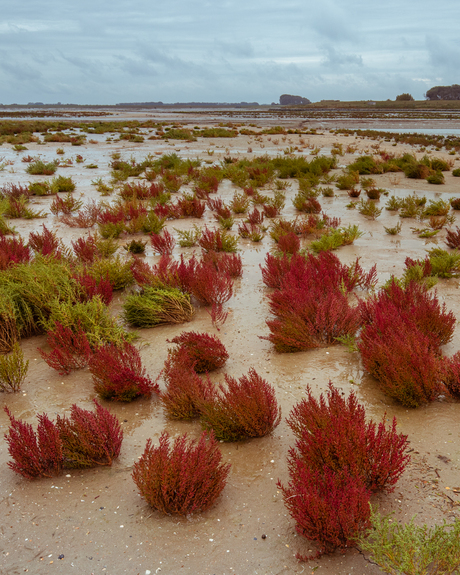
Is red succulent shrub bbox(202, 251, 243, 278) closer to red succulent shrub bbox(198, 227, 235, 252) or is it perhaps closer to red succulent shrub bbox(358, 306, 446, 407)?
red succulent shrub bbox(198, 227, 235, 252)

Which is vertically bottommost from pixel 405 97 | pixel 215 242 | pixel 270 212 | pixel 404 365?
pixel 404 365

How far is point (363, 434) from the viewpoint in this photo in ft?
8.59

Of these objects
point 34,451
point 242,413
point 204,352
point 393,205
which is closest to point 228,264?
point 204,352

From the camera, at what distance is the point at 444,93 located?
456ft

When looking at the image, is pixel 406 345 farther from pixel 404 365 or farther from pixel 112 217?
pixel 112 217

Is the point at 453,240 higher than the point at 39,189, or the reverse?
the point at 39,189

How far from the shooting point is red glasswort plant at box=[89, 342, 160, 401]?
364 cm

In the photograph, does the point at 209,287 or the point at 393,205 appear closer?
the point at 209,287

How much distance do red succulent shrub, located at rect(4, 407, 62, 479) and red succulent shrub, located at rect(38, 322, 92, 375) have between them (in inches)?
46.8

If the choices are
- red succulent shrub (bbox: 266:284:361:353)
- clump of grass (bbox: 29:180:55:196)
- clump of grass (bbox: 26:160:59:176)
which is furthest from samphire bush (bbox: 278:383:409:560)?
clump of grass (bbox: 26:160:59:176)

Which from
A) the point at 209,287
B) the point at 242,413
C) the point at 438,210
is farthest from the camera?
the point at 438,210

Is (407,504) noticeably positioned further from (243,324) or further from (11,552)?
(243,324)

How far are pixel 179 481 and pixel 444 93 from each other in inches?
6508

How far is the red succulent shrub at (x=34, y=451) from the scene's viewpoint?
2.80 meters
